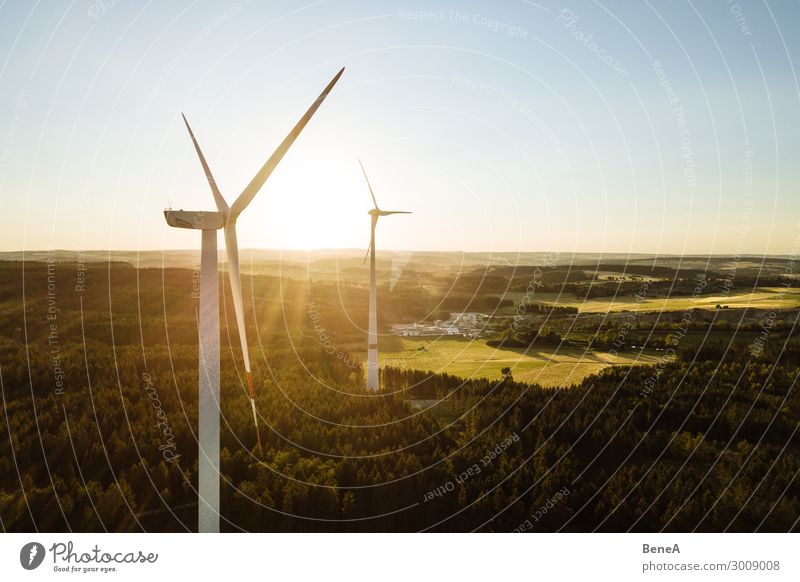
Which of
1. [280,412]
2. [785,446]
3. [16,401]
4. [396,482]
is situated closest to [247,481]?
[396,482]

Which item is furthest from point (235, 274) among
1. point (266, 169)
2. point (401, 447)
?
point (401, 447)

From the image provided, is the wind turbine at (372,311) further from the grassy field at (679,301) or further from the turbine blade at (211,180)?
the grassy field at (679,301)

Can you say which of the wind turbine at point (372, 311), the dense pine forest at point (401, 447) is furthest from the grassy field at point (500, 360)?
the wind turbine at point (372, 311)

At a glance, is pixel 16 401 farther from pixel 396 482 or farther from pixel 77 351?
pixel 396 482

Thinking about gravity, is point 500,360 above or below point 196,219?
below

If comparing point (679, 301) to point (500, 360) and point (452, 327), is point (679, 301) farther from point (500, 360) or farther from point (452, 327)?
point (500, 360)
